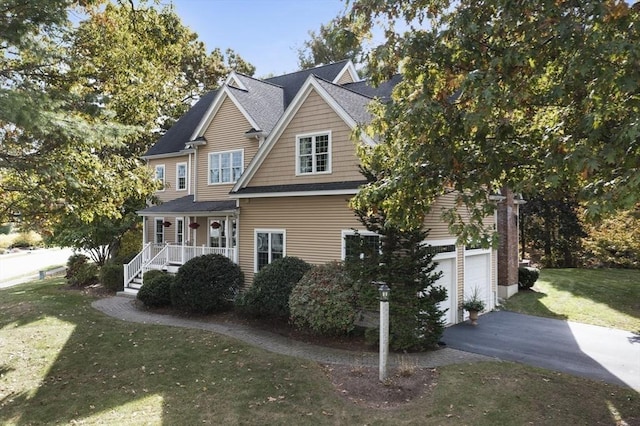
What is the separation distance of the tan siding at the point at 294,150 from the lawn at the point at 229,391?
6.10 metres

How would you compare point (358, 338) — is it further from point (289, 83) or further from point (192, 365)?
point (289, 83)

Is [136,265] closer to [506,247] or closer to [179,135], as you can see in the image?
[179,135]

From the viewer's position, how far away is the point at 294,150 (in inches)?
600

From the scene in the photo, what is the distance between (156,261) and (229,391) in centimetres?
1336

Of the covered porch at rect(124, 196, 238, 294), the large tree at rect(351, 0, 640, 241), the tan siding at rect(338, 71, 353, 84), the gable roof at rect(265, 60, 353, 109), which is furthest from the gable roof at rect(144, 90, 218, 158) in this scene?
the large tree at rect(351, 0, 640, 241)

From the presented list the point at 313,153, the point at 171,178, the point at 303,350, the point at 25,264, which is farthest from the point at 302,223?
the point at 25,264

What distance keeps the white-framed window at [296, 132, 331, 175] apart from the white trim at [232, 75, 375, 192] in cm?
86

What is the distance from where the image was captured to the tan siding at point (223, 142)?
63.5 feet

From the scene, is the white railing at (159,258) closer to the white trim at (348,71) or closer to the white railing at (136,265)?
the white railing at (136,265)

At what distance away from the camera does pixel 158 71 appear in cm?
1308

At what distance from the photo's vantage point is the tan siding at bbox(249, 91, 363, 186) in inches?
543

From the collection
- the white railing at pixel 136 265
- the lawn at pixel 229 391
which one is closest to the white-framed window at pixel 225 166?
the white railing at pixel 136 265

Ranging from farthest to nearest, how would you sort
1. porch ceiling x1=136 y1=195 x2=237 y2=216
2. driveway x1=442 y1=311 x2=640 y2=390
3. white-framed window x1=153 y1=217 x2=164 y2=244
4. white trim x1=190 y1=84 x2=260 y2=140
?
white-framed window x1=153 y1=217 x2=164 y2=244 < white trim x1=190 y1=84 x2=260 y2=140 < porch ceiling x1=136 y1=195 x2=237 y2=216 < driveway x1=442 y1=311 x2=640 y2=390

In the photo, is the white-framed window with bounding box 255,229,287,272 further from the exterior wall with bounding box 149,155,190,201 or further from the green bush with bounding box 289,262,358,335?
the exterior wall with bounding box 149,155,190,201
